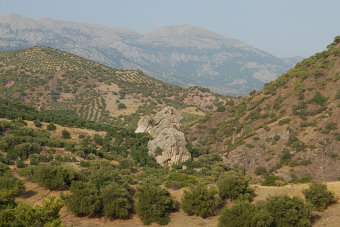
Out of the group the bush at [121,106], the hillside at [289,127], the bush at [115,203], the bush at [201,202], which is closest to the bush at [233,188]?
the bush at [201,202]

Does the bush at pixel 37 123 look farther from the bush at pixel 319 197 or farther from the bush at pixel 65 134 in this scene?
the bush at pixel 319 197

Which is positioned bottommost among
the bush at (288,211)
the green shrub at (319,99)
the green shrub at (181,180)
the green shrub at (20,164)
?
the green shrub at (20,164)

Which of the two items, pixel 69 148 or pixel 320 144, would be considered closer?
pixel 69 148

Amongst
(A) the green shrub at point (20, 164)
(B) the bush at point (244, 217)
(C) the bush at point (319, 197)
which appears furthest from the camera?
(A) the green shrub at point (20, 164)

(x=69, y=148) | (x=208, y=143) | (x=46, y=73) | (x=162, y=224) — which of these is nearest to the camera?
(x=162, y=224)

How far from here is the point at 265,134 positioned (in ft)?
183

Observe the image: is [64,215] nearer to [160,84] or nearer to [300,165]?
[300,165]

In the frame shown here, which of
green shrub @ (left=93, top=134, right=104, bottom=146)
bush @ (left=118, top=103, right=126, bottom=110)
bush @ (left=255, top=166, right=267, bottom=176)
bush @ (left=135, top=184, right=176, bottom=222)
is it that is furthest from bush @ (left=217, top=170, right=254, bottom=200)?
bush @ (left=118, top=103, right=126, bottom=110)

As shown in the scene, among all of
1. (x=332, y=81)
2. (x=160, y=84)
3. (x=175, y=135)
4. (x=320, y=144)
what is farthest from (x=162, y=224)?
(x=160, y=84)

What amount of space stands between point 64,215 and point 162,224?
753 centimetres

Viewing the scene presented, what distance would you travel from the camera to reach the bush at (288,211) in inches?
748

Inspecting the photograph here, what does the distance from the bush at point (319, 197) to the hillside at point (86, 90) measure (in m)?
79.0

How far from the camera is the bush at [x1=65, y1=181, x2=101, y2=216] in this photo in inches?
836

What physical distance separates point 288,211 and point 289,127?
38126 mm
